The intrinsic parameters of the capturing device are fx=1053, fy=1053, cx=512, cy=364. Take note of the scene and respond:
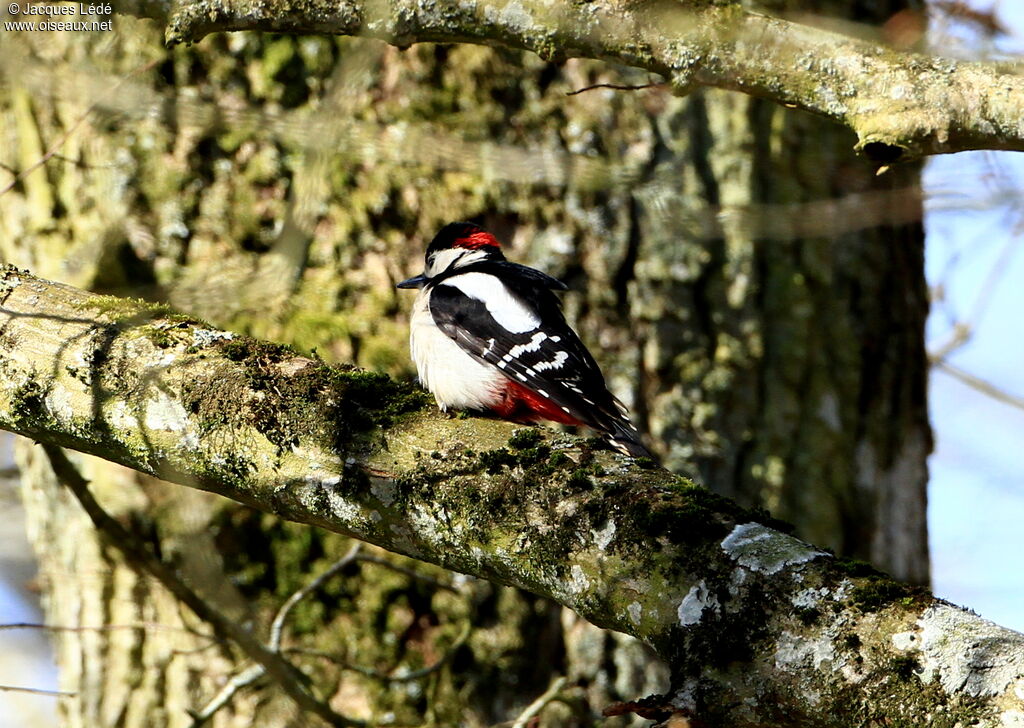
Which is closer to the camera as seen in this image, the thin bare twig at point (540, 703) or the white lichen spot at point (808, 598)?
the white lichen spot at point (808, 598)

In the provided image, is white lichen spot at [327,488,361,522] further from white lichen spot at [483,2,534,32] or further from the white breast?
the white breast

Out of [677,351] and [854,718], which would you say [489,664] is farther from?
[854,718]

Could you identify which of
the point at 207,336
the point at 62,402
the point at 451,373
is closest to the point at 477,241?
the point at 451,373

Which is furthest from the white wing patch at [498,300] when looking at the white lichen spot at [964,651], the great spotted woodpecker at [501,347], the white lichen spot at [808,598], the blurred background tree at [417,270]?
the white lichen spot at [964,651]

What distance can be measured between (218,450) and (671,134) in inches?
108

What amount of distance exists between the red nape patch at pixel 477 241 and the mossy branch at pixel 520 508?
5.44 ft

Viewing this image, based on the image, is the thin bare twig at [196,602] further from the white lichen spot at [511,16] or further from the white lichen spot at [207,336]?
the white lichen spot at [511,16]

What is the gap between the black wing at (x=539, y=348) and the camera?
11.7ft

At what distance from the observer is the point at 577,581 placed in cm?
199

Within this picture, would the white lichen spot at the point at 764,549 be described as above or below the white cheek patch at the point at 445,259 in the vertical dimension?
below

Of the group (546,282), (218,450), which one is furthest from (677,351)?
(218,450)

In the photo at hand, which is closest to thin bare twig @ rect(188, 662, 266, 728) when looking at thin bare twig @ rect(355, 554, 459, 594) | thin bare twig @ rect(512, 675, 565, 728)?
thin bare twig @ rect(355, 554, 459, 594)

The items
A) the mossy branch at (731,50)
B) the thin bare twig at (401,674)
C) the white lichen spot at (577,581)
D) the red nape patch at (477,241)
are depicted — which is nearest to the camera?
the white lichen spot at (577,581)

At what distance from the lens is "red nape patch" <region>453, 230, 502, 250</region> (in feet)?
13.4
